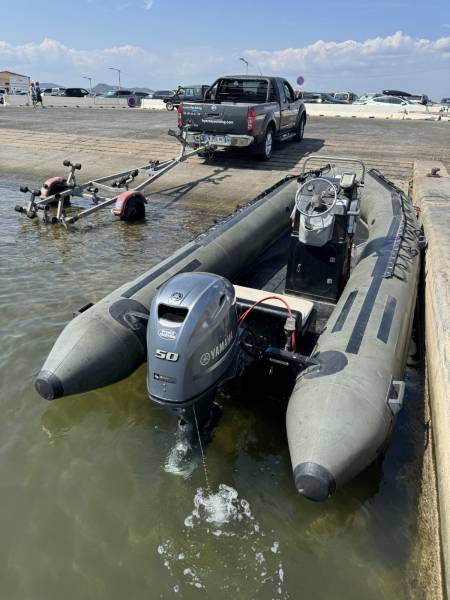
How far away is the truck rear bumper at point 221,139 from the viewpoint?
416 inches

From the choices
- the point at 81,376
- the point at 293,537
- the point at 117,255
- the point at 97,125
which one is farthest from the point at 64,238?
the point at 97,125

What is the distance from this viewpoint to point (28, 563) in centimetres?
272

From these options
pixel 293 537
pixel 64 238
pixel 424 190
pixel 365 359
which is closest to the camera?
pixel 293 537

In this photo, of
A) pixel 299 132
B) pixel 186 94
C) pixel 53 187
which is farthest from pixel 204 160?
pixel 186 94

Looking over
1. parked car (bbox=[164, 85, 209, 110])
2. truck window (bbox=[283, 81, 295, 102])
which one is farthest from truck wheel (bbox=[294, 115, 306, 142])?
parked car (bbox=[164, 85, 209, 110])

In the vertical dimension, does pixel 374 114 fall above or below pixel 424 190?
above

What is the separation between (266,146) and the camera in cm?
1164

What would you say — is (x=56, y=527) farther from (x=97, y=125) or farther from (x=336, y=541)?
(x=97, y=125)

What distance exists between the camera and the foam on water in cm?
263

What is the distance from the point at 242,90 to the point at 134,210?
502 centimetres

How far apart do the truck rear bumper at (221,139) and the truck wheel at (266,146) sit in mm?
834

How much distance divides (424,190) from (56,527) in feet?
27.4

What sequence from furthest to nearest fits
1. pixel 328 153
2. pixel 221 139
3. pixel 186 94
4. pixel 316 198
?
pixel 186 94 → pixel 328 153 → pixel 221 139 → pixel 316 198

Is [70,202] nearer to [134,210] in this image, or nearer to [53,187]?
[53,187]
